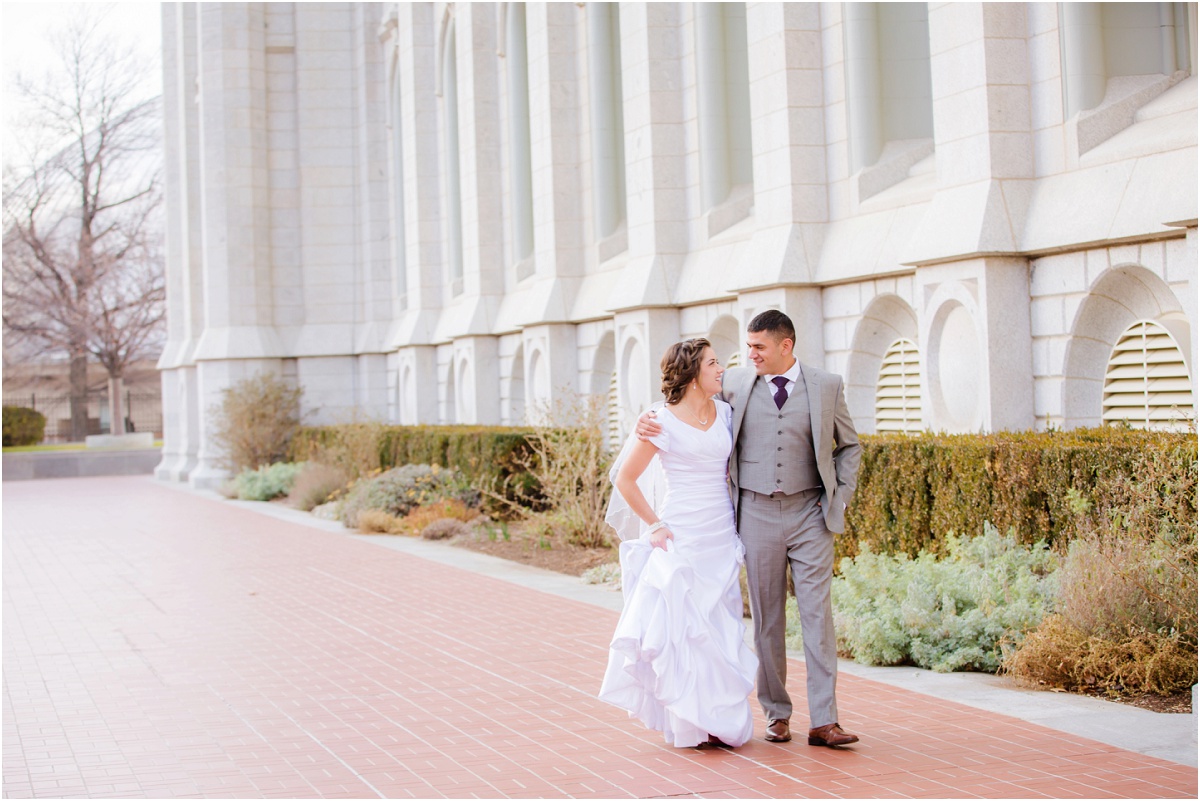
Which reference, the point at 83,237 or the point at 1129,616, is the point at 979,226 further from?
the point at 83,237

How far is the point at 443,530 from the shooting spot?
1683 centimetres

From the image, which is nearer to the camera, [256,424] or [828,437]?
[828,437]

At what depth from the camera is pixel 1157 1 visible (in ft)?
37.2

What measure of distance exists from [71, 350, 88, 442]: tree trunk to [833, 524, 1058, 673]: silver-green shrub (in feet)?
144

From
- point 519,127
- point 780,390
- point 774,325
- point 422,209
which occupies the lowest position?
point 780,390

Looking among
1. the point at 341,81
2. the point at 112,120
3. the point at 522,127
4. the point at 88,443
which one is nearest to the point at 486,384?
the point at 522,127

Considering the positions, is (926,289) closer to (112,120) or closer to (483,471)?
(483,471)

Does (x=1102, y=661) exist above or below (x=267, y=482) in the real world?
below

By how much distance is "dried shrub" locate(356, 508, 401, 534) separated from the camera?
59.1 feet

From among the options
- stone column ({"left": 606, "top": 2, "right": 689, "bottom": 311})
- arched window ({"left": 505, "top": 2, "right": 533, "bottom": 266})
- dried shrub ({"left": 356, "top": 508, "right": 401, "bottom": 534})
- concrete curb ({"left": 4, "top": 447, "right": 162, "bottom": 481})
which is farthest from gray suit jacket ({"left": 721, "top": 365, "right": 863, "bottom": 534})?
concrete curb ({"left": 4, "top": 447, "right": 162, "bottom": 481})

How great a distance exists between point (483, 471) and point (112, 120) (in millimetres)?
35209

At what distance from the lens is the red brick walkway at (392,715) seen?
231 inches

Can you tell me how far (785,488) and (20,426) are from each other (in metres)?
45.7

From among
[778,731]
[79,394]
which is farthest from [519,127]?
[79,394]
